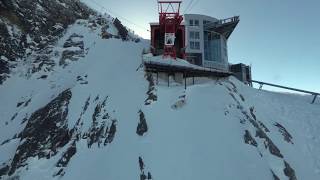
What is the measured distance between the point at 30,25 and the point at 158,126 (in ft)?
102

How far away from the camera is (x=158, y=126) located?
40312 millimetres

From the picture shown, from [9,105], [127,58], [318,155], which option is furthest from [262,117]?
[9,105]

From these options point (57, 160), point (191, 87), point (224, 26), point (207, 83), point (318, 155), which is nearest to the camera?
point (57, 160)

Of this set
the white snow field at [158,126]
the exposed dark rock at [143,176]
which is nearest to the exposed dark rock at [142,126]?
the white snow field at [158,126]

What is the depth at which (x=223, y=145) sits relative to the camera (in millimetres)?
38625

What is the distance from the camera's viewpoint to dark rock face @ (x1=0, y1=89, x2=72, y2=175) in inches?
1515

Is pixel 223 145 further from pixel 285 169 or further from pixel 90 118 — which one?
pixel 90 118

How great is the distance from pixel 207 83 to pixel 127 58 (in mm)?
11487

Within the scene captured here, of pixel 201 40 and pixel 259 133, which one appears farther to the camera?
pixel 201 40

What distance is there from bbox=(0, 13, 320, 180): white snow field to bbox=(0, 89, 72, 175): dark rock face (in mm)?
540

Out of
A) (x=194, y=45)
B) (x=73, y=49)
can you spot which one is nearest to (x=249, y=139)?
(x=194, y=45)

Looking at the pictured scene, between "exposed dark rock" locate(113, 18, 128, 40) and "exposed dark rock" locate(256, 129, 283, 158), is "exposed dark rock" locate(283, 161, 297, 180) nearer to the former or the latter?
"exposed dark rock" locate(256, 129, 283, 158)

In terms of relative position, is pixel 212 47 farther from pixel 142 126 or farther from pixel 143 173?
pixel 143 173

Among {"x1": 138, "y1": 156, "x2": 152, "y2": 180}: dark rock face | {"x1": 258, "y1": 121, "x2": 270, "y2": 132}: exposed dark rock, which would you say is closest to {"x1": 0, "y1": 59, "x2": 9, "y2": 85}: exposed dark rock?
{"x1": 138, "y1": 156, "x2": 152, "y2": 180}: dark rock face
